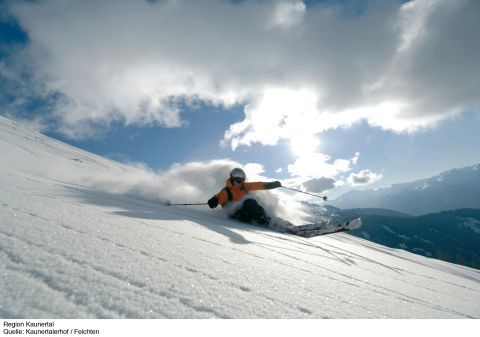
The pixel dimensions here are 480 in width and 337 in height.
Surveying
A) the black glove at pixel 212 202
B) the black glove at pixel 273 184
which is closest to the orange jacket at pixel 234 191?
the black glove at pixel 273 184

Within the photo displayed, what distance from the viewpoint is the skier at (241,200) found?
8.86 meters

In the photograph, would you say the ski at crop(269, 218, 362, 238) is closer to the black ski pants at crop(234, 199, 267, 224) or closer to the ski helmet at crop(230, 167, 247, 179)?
the black ski pants at crop(234, 199, 267, 224)

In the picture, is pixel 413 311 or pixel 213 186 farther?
pixel 213 186

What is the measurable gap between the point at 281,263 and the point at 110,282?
1.96 m

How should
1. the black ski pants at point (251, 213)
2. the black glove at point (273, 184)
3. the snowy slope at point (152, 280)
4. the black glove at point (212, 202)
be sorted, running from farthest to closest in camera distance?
the black glove at point (273, 184)
the black ski pants at point (251, 213)
the black glove at point (212, 202)
the snowy slope at point (152, 280)

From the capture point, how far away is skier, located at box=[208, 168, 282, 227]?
886 centimetres

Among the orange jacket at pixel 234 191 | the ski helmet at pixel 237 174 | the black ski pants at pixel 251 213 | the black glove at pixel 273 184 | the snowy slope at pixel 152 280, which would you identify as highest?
the ski helmet at pixel 237 174

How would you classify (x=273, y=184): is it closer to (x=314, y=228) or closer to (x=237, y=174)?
(x=237, y=174)

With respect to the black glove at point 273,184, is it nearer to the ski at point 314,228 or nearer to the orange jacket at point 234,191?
the orange jacket at point 234,191

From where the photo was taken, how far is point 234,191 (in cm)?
928

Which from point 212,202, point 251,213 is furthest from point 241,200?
point 212,202
